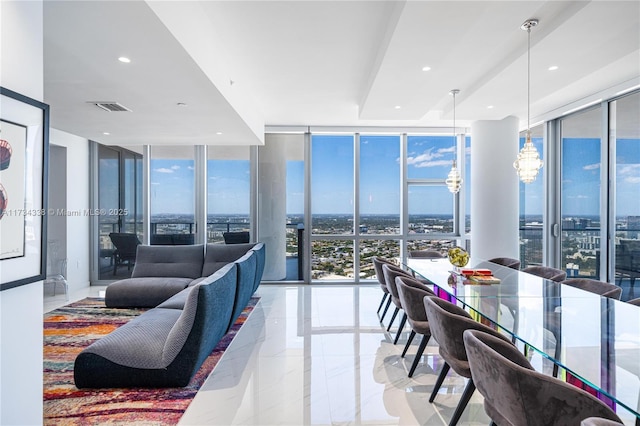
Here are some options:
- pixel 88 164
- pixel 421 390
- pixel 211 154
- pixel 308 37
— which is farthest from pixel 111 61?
pixel 88 164

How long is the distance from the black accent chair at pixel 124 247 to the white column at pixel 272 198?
2276 mm

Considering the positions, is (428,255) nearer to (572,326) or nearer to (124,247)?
(572,326)

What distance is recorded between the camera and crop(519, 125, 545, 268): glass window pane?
19.3ft

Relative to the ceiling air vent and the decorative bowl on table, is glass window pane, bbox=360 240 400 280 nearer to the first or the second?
the decorative bowl on table

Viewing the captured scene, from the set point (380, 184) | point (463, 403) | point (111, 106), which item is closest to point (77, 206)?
point (111, 106)

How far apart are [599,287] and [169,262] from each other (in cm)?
529

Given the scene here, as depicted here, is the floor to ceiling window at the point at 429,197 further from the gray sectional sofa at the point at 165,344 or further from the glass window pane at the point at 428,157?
the gray sectional sofa at the point at 165,344

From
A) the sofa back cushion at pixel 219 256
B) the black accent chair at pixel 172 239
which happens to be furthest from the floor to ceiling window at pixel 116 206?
the sofa back cushion at pixel 219 256

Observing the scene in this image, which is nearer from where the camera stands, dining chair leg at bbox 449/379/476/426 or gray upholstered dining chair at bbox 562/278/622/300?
dining chair leg at bbox 449/379/476/426

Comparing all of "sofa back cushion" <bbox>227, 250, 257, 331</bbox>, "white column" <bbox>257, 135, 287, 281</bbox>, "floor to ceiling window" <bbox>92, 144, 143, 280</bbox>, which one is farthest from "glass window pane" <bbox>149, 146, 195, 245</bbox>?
"sofa back cushion" <bbox>227, 250, 257, 331</bbox>

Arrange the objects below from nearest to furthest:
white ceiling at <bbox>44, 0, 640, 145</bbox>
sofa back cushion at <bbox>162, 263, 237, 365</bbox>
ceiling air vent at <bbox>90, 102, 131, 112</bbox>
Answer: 1. white ceiling at <bbox>44, 0, 640, 145</bbox>
2. sofa back cushion at <bbox>162, 263, 237, 365</bbox>
3. ceiling air vent at <bbox>90, 102, 131, 112</bbox>

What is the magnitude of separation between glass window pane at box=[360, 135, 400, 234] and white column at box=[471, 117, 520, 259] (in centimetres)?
154

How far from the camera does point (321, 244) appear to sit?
22.5 feet

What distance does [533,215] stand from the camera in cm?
602
